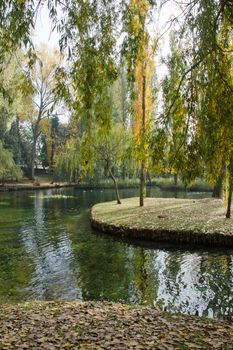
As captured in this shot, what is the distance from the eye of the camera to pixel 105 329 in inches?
226

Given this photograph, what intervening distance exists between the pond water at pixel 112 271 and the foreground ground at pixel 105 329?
123cm

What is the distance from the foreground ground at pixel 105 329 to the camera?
5.05 m

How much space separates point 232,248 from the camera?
1278 centimetres

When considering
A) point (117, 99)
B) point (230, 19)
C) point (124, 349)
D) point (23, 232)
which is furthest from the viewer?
point (117, 99)

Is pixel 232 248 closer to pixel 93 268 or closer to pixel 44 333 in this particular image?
pixel 93 268

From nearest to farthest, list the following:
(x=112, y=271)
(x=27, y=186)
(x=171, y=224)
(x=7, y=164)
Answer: (x=112, y=271), (x=171, y=224), (x=7, y=164), (x=27, y=186)

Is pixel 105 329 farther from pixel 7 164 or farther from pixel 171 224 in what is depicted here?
pixel 7 164

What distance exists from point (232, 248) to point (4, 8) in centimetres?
1066

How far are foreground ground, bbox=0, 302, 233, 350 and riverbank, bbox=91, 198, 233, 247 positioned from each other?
6829 mm

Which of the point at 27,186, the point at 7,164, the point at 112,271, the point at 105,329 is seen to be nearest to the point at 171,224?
the point at 112,271

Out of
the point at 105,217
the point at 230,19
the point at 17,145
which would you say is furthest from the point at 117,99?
the point at 230,19

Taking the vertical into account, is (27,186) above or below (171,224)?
above

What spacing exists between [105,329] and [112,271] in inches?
189

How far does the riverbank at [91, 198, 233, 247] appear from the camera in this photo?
44.5 ft
